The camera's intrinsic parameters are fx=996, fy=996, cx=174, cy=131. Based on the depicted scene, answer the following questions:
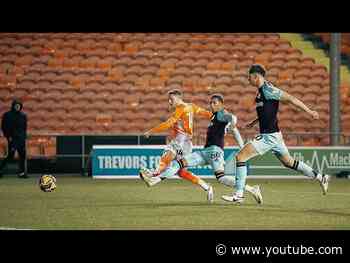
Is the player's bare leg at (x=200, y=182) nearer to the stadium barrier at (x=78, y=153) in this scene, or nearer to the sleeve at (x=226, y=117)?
the sleeve at (x=226, y=117)

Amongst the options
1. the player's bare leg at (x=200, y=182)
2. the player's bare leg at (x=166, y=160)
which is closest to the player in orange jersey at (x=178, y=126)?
the player's bare leg at (x=166, y=160)

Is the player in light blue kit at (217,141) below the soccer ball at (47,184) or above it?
above

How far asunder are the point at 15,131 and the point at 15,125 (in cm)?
15

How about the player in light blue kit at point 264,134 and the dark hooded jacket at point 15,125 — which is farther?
the dark hooded jacket at point 15,125

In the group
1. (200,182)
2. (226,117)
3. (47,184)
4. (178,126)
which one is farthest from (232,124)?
(47,184)

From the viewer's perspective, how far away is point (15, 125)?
78.8 feet

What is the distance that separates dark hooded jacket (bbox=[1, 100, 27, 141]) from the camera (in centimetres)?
→ 2397

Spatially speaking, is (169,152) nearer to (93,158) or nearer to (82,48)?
(93,158)

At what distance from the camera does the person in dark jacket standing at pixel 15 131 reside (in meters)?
24.0

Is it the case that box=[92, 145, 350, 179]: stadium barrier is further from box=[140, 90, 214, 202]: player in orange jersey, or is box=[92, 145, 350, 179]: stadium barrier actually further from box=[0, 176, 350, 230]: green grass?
box=[140, 90, 214, 202]: player in orange jersey

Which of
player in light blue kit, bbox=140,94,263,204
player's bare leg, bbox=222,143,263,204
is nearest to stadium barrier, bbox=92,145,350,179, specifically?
player in light blue kit, bbox=140,94,263,204

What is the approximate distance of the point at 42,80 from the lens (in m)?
27.8

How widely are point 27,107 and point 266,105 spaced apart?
40.4 feet

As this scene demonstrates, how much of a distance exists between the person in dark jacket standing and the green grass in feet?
6.34
